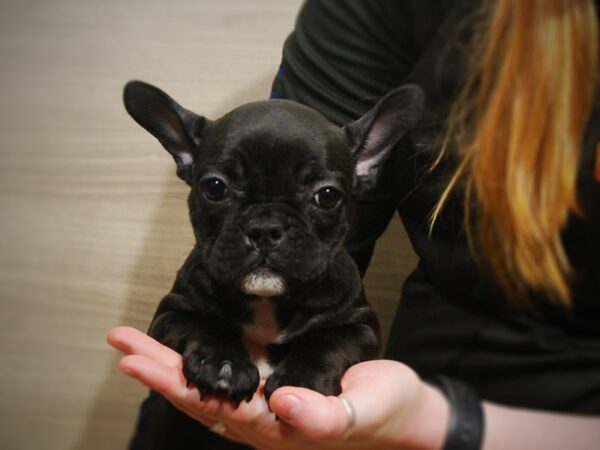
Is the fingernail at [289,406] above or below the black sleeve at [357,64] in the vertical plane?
below

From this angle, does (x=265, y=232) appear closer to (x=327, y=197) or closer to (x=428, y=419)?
(x=327, y=197)

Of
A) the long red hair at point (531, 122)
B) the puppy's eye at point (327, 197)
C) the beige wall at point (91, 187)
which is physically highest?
the long red hair at point (531, 122)

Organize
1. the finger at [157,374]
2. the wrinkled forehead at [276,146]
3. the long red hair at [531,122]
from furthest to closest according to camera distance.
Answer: the wrinkled forehead at [276,146] → the finger at [157,374] → the long red hair at [531,122]

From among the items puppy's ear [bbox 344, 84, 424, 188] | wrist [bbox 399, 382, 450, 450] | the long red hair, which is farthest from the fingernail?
puppy's ear [bbox 344, 84, 424, 188]

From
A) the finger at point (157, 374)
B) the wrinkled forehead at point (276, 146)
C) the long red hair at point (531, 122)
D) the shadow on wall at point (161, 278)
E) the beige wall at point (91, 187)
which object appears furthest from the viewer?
the beige wall at point (91, 187)

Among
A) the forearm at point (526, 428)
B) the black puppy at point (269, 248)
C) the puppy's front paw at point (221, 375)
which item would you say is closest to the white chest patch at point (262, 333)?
the black puppy at point (269, 248)

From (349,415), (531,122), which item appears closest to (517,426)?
(349,415)

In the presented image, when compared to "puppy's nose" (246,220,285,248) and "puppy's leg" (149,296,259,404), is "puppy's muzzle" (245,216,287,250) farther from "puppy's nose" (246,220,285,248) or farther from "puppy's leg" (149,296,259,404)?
"puppy's leg" (149,296,259,404)

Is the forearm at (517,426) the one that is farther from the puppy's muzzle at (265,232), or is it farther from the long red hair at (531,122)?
the puppy's muzzle at (265,232)
